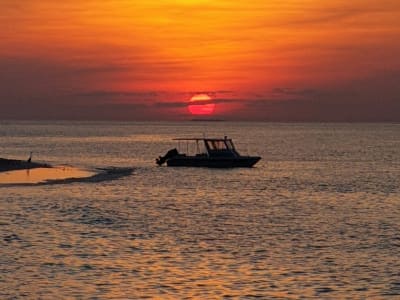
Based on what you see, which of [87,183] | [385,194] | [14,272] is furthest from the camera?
[87,183]

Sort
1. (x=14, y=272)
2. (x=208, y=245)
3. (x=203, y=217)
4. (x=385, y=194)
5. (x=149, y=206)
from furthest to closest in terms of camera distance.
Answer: (x=385, y=194) < (x=149, y=206) < (x=203, y=217) < (x=208, y=245) < (x=14, y=272)

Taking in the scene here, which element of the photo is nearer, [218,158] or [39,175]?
[39,175]

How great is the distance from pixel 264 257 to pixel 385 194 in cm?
3232

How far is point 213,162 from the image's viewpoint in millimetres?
85562

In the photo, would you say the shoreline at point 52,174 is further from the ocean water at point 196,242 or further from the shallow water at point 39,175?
the ocean water at point 196,242

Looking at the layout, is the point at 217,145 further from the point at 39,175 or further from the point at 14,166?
the point at 39,175

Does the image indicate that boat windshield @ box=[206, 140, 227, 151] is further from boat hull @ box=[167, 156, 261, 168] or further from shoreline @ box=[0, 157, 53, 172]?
shoreline @ box=[0, 157, 53, 172]

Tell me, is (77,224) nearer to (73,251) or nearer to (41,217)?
(41,217)

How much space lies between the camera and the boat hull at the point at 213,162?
85.4 m

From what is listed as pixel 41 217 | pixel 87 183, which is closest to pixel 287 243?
pixel 41 217

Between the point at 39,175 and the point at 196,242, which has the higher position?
the point at 39,175

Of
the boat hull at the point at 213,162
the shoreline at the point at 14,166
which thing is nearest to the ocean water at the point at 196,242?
the shoreline at the point at 14,166

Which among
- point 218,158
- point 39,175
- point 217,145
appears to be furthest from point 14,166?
point 217,145

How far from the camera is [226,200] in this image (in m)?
56.2
